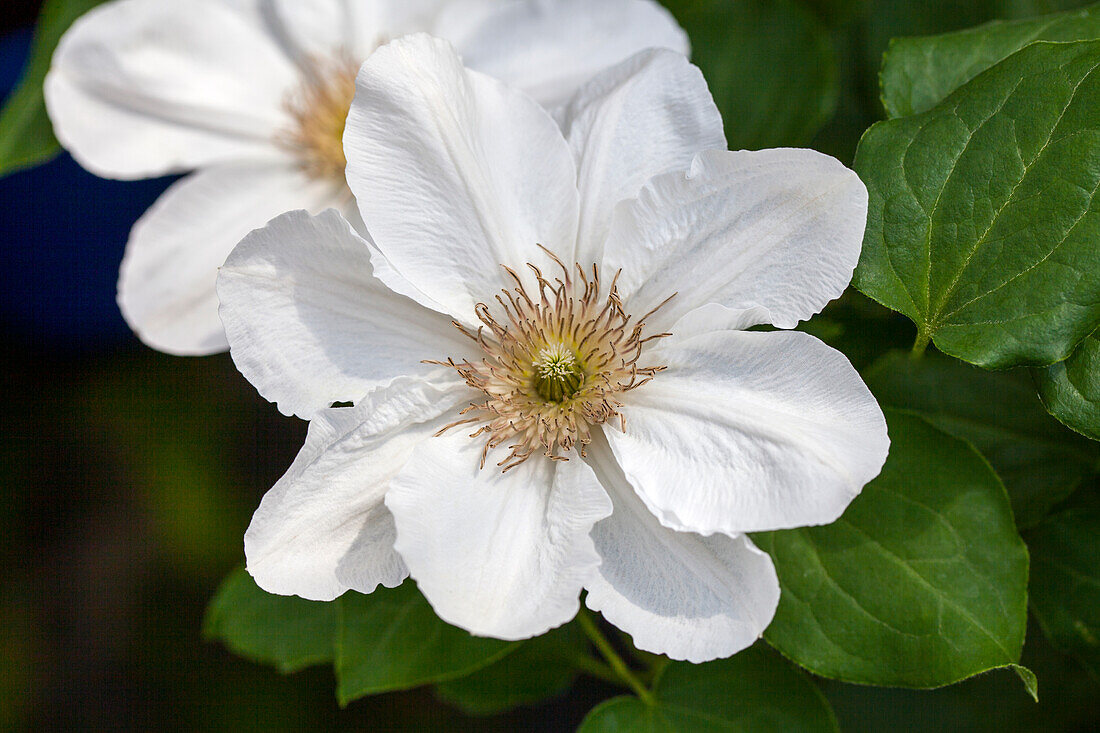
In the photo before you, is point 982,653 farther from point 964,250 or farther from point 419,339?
point 419,339

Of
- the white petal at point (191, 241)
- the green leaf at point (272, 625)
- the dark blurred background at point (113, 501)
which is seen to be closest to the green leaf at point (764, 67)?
the white petal at point (191, 241)

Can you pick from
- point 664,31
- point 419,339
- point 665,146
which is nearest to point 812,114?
point 664,31

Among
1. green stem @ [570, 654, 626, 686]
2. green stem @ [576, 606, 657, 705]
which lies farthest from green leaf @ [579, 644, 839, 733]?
green stem @ [570, 654, 626, 686]

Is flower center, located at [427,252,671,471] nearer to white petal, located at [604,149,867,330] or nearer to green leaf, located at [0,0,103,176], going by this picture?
white petal, located at [604,149,867,330]

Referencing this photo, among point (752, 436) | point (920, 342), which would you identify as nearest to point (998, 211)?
point (920, 342)

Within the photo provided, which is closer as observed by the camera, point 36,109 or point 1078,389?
point 1078,389

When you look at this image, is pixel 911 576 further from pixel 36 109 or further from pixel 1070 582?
pixel 36 109

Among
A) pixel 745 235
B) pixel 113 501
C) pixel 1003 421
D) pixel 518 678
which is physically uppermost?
pixel 745 235
